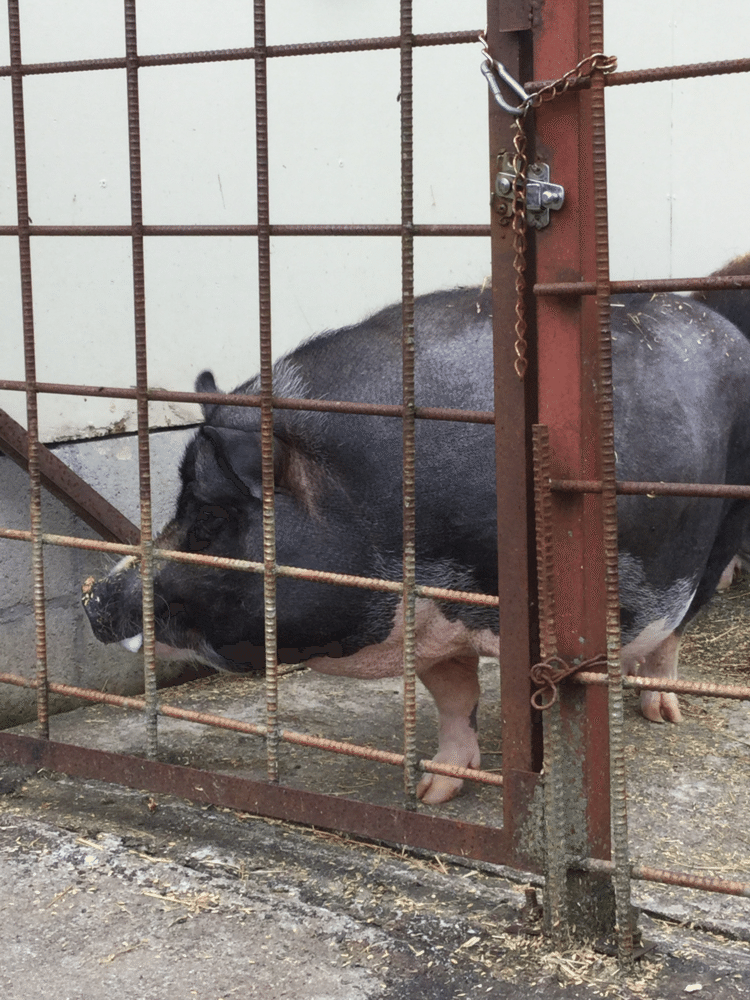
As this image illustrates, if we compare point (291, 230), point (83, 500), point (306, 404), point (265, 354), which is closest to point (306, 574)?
point (306, 404)

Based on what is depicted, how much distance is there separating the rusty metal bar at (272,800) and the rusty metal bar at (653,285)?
1.14 metres

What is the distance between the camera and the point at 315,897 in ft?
9.91

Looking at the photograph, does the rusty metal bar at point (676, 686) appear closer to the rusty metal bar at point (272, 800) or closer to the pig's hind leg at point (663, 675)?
the rusty metal bar at point (272, 800)

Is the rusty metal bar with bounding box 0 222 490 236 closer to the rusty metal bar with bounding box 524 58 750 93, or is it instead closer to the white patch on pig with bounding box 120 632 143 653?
the rusty metal bar with bounding box 524 58 750 93


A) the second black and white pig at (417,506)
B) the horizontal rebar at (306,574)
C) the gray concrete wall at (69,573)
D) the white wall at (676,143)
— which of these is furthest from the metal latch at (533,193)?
the white wall at (676,143)

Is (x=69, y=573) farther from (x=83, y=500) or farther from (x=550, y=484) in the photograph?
(x=550, y=484)

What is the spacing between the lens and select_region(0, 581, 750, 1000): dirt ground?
2.62m

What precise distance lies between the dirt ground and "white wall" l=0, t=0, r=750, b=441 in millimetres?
1456

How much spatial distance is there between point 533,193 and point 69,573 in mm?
2664

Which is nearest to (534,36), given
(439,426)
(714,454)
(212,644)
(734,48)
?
(439,426)

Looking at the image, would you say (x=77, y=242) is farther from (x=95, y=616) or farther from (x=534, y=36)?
(x=534, y=36)

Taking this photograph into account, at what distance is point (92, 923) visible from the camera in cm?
291

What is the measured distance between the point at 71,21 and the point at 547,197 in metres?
2.57

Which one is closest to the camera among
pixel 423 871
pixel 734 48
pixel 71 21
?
pixel 423 871
